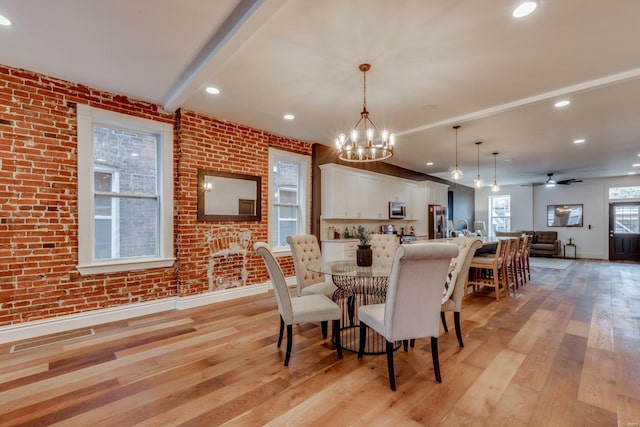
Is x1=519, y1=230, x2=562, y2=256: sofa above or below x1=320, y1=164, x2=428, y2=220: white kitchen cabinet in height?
below

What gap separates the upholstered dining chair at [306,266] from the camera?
11.0ft

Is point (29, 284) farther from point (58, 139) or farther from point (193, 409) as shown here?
point (193, 409)

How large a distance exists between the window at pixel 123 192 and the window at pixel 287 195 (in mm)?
1734

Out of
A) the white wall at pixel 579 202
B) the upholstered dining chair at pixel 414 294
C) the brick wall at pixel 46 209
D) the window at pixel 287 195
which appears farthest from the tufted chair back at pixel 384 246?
the white wall at pixel 579 202

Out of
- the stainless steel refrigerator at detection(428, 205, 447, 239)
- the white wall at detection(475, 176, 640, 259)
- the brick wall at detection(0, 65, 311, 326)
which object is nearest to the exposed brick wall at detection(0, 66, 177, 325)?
the brick wall at detection(0, 65, 311, 326)

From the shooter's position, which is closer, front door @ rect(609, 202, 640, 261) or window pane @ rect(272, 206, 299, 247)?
window pane @ rect(272, 206, 299, 247)

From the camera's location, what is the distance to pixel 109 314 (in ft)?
11.7

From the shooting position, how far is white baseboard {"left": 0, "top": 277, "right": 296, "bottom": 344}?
3039 mm

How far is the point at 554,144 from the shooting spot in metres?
5.65

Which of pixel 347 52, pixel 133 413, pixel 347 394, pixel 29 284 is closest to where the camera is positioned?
pixel 133 413

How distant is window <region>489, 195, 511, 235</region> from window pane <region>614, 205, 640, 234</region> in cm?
294

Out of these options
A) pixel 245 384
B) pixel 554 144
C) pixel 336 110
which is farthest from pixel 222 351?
pixel 554 144

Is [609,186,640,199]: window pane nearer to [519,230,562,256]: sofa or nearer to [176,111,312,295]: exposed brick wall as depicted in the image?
[519,230,562,256]: sofa

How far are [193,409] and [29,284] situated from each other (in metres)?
2.56
